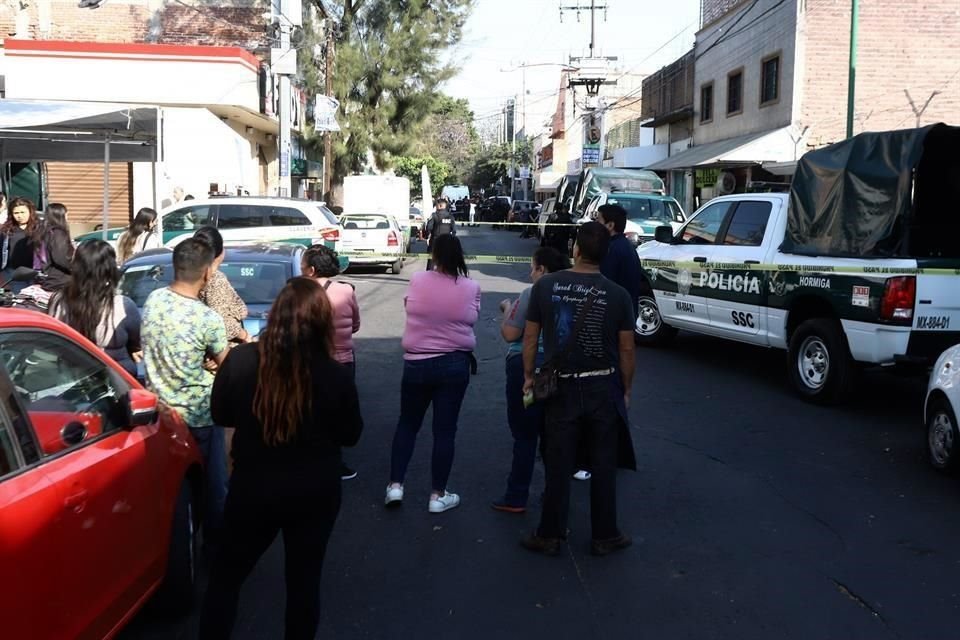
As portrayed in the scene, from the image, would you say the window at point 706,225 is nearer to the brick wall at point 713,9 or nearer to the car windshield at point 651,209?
the car windshield at point 651,209

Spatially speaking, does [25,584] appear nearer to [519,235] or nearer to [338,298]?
[338,298]

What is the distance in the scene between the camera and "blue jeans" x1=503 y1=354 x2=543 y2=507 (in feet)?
19.8

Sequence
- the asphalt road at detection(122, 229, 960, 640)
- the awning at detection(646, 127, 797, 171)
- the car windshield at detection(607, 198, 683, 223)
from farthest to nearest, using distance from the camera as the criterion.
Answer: the awning at detection(646, 127, 797, 171) < the car windshield at detection(607, 198, 683, 223) < the asphalt road at detection(122, 229, 960, 640)

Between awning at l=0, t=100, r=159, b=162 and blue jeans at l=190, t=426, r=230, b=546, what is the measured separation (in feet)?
23.4

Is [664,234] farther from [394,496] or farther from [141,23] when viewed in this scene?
[141,23]

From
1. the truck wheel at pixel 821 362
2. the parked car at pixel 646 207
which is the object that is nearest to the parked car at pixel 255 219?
the parked car at pixel 646 207

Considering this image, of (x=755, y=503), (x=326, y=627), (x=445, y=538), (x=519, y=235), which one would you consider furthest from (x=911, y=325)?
(x=519, y=235)

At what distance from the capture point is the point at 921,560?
5453 mm

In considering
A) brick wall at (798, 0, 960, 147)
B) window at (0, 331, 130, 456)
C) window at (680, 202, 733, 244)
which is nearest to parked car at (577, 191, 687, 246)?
brick wall at (798, 0, 960, 147)

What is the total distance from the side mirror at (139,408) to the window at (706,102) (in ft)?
101

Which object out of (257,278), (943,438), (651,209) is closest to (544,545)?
(943,438)

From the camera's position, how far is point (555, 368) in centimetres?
531

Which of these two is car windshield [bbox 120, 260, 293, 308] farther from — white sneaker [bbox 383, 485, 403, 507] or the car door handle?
the car door handle

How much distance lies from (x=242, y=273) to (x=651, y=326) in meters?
5.99
